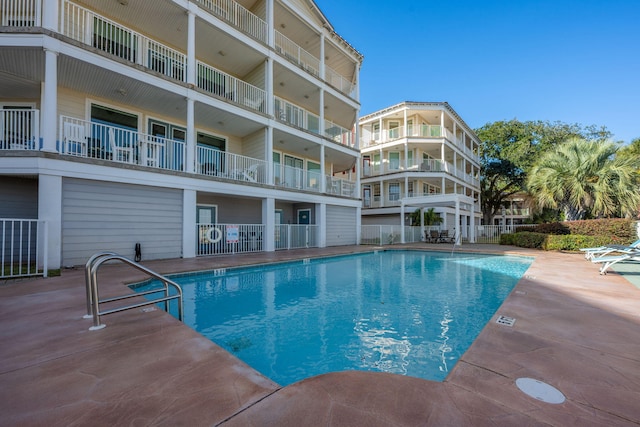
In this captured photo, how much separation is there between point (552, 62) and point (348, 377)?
25215 millimetres

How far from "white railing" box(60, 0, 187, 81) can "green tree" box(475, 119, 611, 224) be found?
31005 mm

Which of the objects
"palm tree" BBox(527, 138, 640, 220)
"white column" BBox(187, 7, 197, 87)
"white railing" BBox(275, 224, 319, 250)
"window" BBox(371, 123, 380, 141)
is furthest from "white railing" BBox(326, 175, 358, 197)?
"palm tree" BBox(527, 138, 640, 220)

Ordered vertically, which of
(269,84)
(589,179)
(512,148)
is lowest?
(589,179)

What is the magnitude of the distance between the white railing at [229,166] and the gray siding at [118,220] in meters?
2.17

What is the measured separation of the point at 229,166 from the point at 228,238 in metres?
3.40

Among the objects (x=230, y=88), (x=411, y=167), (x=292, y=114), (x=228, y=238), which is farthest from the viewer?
(x=411, y=167)

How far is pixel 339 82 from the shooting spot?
18.0 m

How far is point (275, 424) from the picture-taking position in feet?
5.04

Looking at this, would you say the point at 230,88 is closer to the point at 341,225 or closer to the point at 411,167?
the point at 341,225

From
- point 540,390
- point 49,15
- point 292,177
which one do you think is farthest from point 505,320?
point 49,15

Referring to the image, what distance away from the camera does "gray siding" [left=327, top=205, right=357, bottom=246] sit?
15805mm

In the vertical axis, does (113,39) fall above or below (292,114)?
above

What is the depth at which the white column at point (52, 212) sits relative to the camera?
6.95 m

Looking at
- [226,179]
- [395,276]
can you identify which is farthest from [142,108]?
[395,276]
